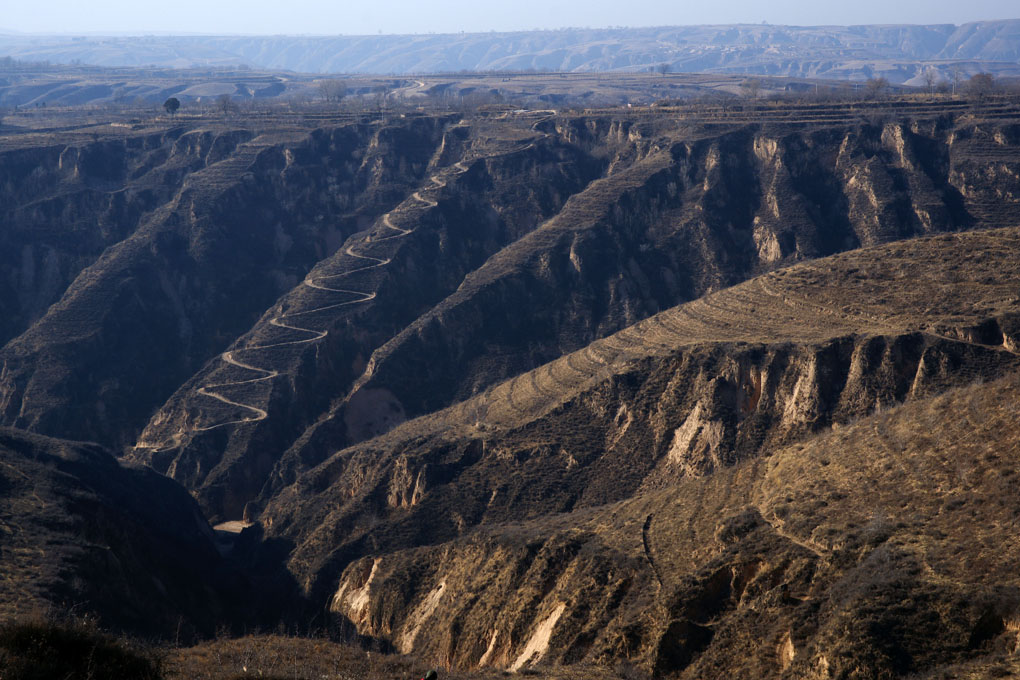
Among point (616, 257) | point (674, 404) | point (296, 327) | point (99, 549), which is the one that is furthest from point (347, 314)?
point (99, 549)

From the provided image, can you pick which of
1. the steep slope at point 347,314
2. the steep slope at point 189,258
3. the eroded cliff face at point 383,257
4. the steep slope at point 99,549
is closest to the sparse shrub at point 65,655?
the steep slope at point 99,549

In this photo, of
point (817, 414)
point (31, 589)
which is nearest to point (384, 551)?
point (31, 589)

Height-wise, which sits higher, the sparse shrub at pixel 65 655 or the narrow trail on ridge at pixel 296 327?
the sparse shrub at pixel 65 655

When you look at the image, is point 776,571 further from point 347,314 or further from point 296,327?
point 347,314

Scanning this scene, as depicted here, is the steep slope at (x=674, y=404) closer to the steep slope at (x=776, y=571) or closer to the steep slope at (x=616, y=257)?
the steep slope at (x=776, y=571)

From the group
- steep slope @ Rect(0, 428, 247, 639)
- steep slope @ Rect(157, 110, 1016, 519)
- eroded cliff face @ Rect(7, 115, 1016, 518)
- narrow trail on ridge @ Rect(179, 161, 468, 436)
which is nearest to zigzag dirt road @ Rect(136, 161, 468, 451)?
narrow trail on ridge @ Rect(179, 161, 468, 436)

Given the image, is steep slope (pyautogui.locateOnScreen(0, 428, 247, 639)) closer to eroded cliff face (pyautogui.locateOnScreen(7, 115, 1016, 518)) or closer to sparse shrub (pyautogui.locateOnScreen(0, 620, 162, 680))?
sparse shrub (pyautogui.locateOnScreen(0, 620, 162, 680))

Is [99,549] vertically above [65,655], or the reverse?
[65,655]
